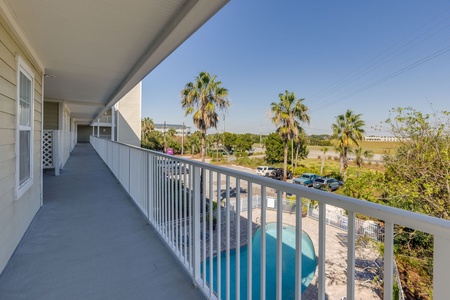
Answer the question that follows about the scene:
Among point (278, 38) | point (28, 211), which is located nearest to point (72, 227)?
point (28, 211)

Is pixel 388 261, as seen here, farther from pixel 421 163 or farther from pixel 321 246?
pixel 421 163

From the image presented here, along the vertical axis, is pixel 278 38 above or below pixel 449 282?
above

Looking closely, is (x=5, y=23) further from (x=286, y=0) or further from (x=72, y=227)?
(x=286, y=0)

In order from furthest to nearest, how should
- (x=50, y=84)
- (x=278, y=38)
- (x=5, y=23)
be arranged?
(x=278, y=38) < (x=50, y=84) < (x=5, y=23)

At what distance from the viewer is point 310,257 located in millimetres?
2105

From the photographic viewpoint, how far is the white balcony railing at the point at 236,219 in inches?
26.2

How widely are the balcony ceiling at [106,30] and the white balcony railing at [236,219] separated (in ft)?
3.79

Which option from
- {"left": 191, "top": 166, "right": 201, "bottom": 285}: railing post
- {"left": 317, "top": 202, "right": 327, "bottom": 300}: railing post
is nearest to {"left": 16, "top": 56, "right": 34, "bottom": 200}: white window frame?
{"left": 191, "top": 166, "right": 201, "bottom": 285}: railing post

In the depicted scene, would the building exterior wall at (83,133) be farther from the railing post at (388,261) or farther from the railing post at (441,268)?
the railing post at (441,268)

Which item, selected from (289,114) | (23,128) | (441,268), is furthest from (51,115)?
(289,114)

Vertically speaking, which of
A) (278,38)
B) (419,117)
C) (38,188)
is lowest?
(38,188)

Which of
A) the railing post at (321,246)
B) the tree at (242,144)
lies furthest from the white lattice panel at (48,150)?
the tree at (242,144)

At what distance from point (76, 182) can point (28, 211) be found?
2.70m

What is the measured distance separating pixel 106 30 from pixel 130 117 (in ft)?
47.9
